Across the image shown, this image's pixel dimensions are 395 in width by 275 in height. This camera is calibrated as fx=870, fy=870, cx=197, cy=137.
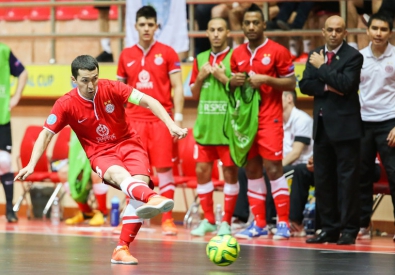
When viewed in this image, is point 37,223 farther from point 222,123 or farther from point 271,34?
point 271,34

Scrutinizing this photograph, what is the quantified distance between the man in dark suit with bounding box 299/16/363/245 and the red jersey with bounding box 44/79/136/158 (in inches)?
96.9

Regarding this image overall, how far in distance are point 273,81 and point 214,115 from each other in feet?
2.82

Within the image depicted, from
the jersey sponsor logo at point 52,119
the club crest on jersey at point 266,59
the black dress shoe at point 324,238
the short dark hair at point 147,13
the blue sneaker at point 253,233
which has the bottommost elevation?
the blue sneaker at point 253,233

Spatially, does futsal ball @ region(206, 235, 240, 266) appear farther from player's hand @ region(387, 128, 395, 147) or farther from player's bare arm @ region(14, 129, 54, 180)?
player's hand @ region(387, 128, 395, 147)

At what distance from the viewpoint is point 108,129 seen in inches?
287

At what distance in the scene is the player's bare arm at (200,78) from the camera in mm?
9508

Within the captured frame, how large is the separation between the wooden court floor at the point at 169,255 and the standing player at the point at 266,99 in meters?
0.47

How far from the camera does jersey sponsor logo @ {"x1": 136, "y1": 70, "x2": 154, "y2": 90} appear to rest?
388 inches

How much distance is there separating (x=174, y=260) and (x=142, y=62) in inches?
130

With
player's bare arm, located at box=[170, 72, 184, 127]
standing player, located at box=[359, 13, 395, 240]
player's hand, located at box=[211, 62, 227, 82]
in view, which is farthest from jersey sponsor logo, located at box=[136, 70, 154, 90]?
standing player, located at box=[359, 13, 395, 240]

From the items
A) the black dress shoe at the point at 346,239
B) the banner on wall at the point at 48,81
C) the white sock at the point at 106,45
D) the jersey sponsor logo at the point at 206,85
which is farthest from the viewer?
the white sock at the point at 106,45

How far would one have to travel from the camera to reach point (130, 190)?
264 inches

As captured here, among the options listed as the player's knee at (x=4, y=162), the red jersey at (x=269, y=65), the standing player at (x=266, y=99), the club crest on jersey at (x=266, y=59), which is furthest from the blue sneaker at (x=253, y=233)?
the player's knee at (x=4, y=162)

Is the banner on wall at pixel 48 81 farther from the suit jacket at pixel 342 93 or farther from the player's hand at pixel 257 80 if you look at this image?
the suit jacket at pixel 342 93
